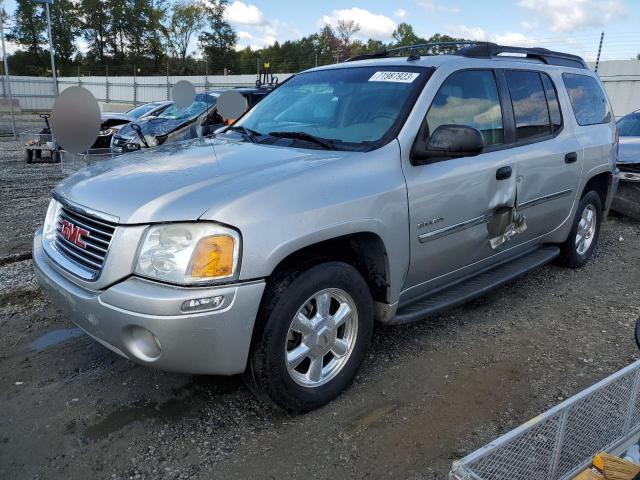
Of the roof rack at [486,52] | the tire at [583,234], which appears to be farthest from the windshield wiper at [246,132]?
the tire at [583,234]

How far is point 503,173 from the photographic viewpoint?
3.55 m

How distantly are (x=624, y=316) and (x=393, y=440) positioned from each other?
2618 mm

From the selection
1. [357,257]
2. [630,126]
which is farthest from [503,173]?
[630,126]

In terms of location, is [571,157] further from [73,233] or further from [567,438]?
[73,233]

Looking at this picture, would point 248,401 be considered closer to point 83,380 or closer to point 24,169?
point 83,380

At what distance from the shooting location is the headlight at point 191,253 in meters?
2.27

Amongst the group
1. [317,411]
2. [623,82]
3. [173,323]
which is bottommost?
[317,411]

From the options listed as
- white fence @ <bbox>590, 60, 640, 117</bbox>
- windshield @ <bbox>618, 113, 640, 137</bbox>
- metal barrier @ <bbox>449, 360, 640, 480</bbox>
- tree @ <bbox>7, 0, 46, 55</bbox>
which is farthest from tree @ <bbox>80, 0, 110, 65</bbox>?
metal barrier @ <bbox>449, 360, 640, 480</bbox>

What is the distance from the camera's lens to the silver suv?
2301mm

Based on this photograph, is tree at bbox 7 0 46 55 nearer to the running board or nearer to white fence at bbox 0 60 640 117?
white fence at bbox 0 60 640 117

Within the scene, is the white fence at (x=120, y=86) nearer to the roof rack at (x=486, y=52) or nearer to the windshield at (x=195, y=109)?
the windshield at (x=195, y=109)

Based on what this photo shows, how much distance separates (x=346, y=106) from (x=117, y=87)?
37.0 meters

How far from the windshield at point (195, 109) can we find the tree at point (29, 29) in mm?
63353

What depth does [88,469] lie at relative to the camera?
7.78 feet
